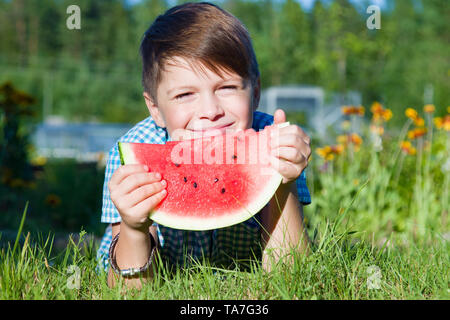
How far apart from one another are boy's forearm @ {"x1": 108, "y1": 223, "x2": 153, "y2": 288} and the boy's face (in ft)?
1.66

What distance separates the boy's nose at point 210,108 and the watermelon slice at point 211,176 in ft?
0.31

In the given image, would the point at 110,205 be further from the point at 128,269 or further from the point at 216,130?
the point at 216,130

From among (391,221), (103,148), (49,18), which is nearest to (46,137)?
(103,148)

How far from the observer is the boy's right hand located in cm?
169

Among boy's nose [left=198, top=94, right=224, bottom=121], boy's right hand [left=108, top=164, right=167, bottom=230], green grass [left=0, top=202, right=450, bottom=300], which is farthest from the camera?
boy's nose [left=198, top=94, right=224, bottom=121]

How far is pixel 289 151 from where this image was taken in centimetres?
169

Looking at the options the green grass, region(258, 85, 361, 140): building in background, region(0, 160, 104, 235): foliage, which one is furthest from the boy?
region(258, 85, 361, 140): building in background

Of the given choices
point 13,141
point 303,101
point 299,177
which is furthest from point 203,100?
point 303,101

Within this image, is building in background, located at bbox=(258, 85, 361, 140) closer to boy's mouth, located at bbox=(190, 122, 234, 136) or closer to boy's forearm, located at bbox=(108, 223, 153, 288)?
boy's mouth, located at bbox=(190, 122, 234, 136)

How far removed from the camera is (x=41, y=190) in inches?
253

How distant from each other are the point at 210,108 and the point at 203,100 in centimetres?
6

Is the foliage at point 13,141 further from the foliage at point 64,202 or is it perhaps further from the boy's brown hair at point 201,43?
the boy's brown hair at point 201,43

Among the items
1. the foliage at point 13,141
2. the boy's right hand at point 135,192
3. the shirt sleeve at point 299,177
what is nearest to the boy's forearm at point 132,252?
the boy's right hand at point 135,192
